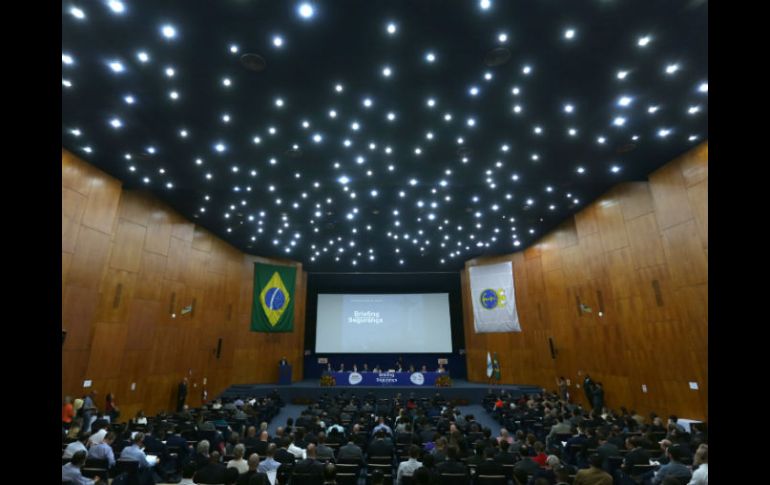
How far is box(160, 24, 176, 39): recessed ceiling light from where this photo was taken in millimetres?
5664

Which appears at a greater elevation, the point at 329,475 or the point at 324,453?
the point at 329,475

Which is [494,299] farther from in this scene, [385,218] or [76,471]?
[76,471]

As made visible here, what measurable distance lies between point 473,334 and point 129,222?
17.2m

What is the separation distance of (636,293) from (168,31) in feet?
43.5

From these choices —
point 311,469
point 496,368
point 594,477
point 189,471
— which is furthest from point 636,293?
point 189,471

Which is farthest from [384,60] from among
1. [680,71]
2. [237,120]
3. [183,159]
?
[183,159]

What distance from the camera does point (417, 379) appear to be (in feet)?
59.1

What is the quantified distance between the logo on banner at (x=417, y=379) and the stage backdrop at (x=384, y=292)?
15.6ft

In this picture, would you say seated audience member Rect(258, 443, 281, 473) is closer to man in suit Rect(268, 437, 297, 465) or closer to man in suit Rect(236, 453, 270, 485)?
man in suit Rect(268, 437, 297, 465)

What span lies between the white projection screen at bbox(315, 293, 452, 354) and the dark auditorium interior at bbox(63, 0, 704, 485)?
4.13 m

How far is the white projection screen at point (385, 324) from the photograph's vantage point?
73.4ft
